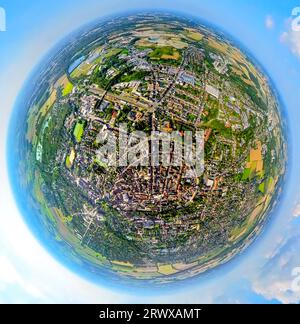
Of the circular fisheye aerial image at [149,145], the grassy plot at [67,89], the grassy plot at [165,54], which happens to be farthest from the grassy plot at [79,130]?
the grassy plot at [165,54]

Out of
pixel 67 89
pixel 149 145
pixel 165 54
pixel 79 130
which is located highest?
pixel 165 54

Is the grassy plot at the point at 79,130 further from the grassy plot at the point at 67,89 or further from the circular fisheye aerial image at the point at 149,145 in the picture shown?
the grassy plot at the point at 67,89

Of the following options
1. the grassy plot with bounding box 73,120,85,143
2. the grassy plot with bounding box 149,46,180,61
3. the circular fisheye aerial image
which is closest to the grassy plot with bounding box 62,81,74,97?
the circular fisheye aerial image

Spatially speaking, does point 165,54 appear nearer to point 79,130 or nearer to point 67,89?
point 67,89

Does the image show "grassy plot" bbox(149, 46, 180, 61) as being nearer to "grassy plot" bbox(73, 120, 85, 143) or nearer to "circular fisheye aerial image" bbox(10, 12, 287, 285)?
"circular fisheye aerial image" bbox(10, 12, 287, 285)

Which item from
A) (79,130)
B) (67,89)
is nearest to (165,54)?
(67,89)

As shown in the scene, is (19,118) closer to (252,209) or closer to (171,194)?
(171,194)

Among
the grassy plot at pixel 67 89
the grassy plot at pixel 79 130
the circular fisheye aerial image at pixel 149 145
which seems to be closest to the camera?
the circular fisheye aerial image at pixel 149 145

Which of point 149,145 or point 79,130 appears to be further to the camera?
point 79,130
